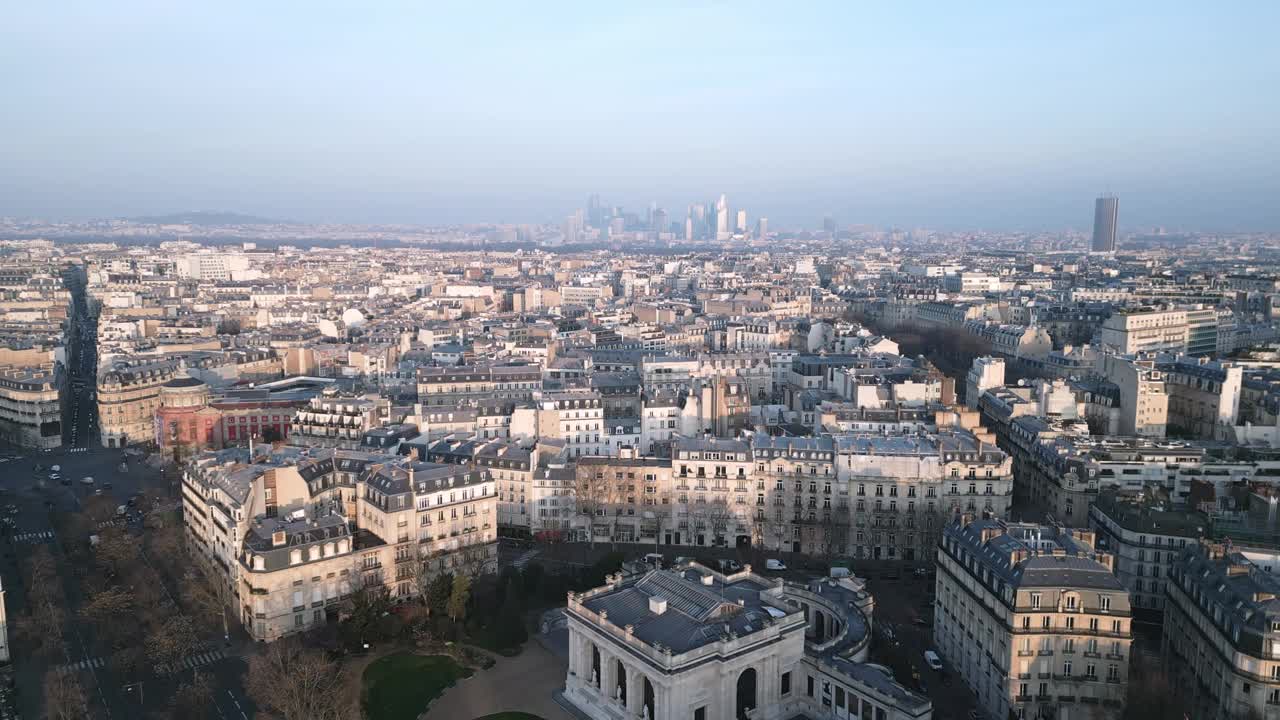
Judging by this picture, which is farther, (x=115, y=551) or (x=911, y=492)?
(x=911, y=492)

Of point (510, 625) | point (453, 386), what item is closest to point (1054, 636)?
point (510, 625)

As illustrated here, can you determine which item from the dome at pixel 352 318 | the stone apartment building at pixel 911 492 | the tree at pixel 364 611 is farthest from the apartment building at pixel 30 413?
the stone apartment building at pixel 911 492

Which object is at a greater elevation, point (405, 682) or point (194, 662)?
point (194, 662)

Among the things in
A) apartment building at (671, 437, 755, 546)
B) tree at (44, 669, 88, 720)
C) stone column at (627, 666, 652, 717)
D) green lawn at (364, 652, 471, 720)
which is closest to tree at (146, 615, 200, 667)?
tree at (44, 669, 88, 720)

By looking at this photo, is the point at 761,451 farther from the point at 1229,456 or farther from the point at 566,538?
the point at 1229,456

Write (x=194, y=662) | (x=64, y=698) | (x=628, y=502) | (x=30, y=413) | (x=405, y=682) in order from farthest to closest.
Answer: (x=30, y=413), (x=628, y=502), (x=194, y=662), (x=405, y=682), (x=64, y=698)

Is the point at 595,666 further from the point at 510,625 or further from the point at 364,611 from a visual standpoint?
the point at 364,611

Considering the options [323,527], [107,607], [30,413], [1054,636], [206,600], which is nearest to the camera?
[1054,636]
